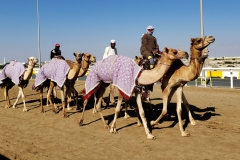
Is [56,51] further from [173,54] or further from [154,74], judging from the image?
[173,54]

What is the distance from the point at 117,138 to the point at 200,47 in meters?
3.08

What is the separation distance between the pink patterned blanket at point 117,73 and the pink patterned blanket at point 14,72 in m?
4.69

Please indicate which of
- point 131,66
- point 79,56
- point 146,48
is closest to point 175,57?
point 131,66

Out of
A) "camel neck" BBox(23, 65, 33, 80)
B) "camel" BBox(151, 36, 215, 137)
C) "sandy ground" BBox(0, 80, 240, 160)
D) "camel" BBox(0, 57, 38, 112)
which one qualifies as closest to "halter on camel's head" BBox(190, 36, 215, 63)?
"camel" BBox(151, 36, 215, 137)

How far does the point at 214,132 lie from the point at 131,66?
270 cm

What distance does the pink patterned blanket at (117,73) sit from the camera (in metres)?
7.46

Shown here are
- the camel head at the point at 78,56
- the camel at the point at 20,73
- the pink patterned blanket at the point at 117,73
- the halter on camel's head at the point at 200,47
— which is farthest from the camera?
the camel at the point at 20,73

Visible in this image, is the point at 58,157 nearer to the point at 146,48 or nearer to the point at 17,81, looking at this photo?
the point at 146,48

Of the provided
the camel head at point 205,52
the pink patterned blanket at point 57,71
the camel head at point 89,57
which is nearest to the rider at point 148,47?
the camel head at point 205,52

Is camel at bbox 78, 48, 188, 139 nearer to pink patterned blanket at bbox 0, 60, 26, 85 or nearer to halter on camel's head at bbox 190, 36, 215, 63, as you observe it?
halter on camel's head at bbox 190, 36, 215, 63

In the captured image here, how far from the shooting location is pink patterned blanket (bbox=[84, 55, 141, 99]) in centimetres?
746

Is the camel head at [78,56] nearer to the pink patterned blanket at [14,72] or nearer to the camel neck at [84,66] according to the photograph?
the camel neck at [84,66]

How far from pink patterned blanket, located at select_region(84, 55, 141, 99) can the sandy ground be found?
1234mm

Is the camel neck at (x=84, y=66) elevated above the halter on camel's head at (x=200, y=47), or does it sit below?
below
